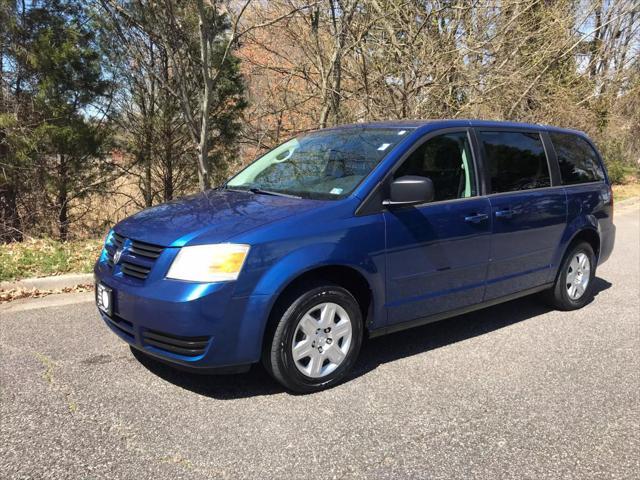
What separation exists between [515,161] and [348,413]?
269 centimetres

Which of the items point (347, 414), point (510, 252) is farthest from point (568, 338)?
point (347, 414)

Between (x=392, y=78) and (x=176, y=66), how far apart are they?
4.18m

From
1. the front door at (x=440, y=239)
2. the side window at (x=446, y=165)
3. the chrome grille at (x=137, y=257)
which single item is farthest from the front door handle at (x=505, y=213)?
the chrome grille at (x=137, y=257)

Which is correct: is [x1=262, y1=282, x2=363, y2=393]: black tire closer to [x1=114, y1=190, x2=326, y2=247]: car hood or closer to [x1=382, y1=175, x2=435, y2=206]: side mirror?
[x1=114, y1=190, x2=326, y2=247]: car hood

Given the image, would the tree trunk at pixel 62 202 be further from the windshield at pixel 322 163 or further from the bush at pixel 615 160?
the bush at pixel 615 160

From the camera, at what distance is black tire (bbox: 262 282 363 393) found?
132 inches

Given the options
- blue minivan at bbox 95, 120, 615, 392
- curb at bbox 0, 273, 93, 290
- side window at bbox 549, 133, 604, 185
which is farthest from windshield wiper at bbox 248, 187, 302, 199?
side window at bbox 549, 133, 604, 185

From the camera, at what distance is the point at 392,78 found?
34.1 ft

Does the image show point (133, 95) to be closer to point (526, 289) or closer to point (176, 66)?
point (176, 66)

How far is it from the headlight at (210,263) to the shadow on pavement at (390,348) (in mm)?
815

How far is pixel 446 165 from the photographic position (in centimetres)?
425

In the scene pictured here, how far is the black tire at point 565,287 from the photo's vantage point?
5.32 metres

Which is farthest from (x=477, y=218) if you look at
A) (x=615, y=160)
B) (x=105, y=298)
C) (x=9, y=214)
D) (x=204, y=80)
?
(x=615, y=160)

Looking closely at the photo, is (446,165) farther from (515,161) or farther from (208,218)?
(208,218)
